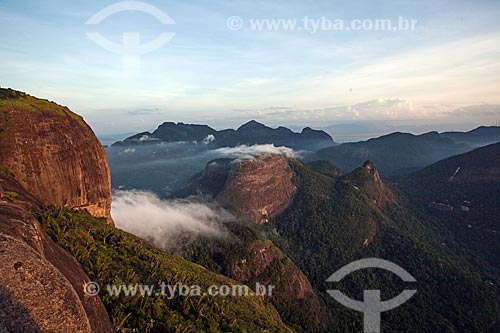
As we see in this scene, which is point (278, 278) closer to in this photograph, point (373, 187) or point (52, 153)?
point (52, 153)

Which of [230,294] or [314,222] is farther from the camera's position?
[314,222]

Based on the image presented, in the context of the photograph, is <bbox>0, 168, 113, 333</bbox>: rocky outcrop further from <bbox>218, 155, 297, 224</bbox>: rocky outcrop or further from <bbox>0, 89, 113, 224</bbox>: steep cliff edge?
<bbox>218, 155, 297, 224</bbox>: rocky outcrop

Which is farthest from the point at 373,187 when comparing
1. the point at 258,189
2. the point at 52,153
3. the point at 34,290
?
the point at 34,290

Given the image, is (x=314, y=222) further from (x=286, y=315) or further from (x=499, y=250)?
(x=499, y=250)

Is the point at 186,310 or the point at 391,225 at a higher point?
the point at 186,310

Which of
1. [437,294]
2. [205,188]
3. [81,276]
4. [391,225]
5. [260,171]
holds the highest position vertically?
[81,276]

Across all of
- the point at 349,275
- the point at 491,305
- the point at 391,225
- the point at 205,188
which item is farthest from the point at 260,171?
the point at 491,305

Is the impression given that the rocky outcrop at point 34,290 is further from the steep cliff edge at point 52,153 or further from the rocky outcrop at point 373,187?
the rocky outcrop at point 373,187

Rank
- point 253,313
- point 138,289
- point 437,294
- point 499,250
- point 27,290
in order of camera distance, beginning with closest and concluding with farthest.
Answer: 1. point 27,290
2. point 138,289
3. point 253,313
4. point 437,294
5. point 499,250
